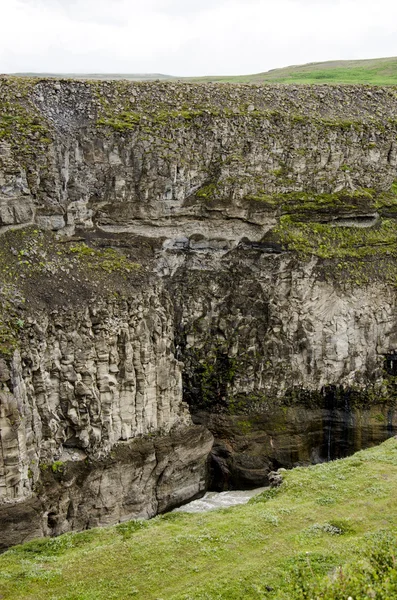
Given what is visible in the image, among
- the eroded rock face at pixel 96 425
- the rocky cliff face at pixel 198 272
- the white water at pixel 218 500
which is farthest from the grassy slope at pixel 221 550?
the white water at pixel 218 500

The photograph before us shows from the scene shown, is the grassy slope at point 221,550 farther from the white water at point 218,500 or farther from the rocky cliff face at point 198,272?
the white water at point 218,500

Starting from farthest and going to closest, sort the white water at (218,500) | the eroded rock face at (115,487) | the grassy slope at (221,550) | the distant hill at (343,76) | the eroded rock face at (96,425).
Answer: the distant hill at (343,76), the white water at (218,500), the eroded rock face at (115,487), the eroded rock face at (96,425), the grassy slope at (221,550)

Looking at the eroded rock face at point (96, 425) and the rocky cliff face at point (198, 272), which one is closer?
the eroded rock face at point (96, 425)

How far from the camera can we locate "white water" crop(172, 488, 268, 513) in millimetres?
34375

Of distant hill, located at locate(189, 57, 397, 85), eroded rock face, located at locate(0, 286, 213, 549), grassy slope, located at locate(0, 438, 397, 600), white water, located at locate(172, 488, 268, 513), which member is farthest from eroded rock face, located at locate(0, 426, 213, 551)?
distant hill, located at locate(189, 57, 397, 85)

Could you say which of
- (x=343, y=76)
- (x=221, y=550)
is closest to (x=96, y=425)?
(x=221, y=550)

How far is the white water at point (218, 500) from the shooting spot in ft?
113

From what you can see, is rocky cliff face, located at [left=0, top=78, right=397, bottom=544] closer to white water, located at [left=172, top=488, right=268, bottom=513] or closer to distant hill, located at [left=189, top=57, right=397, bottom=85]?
white water, located at [left=172, top=488, right=268, bottom=513]

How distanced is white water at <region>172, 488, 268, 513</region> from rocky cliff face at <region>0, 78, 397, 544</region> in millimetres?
647

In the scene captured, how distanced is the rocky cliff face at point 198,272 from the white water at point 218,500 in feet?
2.12

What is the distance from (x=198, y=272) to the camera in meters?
38.0

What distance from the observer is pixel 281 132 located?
38.7 meters

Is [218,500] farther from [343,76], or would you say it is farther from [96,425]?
[343,76]

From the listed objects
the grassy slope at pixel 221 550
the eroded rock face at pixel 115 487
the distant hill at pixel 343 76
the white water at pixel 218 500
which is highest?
the distant hill at pixel 343 76
